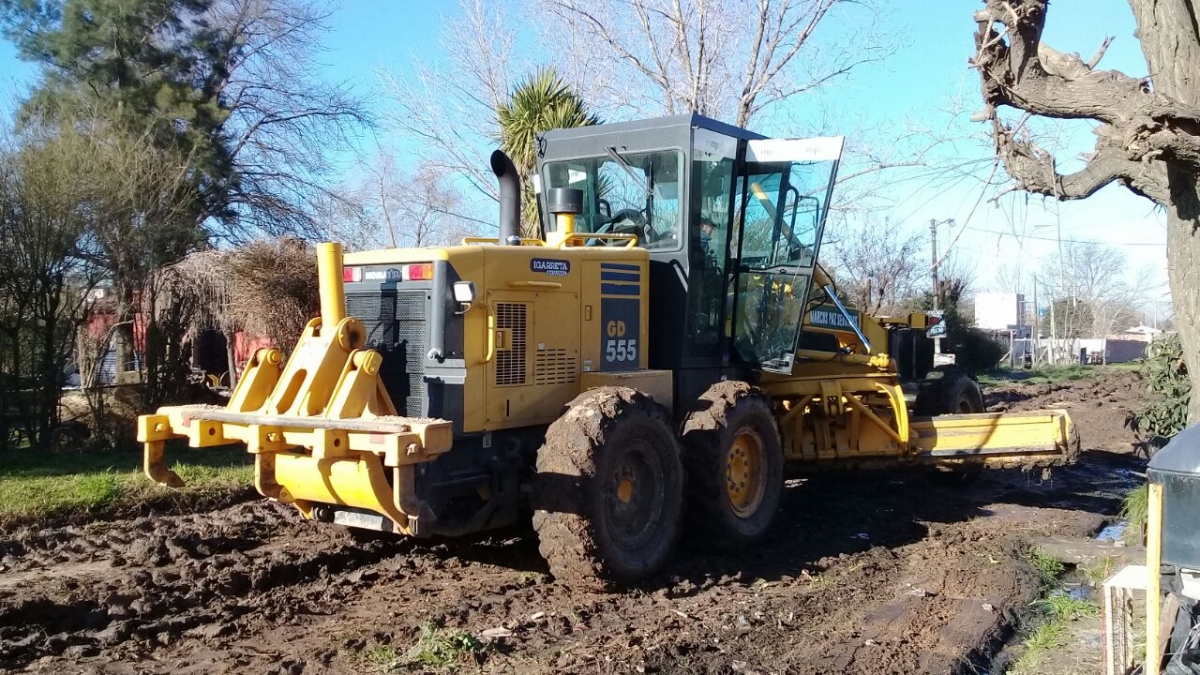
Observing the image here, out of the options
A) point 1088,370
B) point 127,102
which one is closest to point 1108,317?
point 1088,370

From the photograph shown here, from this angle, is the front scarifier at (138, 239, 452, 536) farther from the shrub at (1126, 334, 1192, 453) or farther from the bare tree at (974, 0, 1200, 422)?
the shrub at (1126, 334, 1192, 453)

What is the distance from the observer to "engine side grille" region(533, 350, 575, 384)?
706cm

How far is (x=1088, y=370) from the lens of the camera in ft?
111

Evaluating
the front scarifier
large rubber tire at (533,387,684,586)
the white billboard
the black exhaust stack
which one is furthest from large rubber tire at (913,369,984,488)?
the white billboard

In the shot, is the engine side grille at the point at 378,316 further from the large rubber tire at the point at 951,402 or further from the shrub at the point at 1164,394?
the shrub at the point at 1164,394

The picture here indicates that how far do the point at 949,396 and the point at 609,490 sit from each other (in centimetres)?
582

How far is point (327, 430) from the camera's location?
586 cm

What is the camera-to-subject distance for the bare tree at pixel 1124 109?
19.0ft

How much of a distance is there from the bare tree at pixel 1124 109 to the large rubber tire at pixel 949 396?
444 centimetres

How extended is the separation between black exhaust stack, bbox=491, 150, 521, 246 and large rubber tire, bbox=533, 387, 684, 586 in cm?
175

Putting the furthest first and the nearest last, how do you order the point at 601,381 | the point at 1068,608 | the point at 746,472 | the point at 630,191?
the point at 630,191
the point at 746,472
the point at 601,381
the point at 1068,608

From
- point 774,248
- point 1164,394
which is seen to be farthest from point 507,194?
point 1164,394

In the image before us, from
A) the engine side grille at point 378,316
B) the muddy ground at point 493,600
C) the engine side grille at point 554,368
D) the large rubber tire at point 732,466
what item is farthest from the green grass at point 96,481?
the large rubber tire at point 732,466

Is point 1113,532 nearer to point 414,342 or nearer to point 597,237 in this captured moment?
point 597,237
